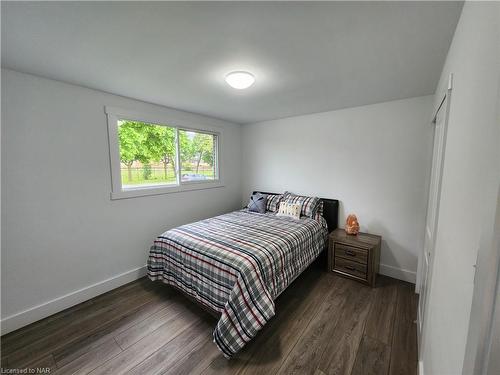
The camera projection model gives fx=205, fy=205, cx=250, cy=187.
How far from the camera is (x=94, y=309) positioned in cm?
215

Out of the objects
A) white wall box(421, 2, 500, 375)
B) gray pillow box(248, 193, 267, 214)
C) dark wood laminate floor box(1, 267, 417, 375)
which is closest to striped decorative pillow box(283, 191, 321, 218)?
gray pillow box(248, 193, 267, 214)

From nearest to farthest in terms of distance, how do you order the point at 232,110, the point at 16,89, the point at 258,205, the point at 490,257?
1. the point at 490,257
2. the point at 16,89
3. the point at 232,110
4. the point at 258,205

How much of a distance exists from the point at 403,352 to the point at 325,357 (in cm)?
63

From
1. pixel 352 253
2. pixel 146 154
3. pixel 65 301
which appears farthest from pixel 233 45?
pixel 65 301

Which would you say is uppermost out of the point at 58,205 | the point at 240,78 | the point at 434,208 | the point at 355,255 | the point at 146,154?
the point at 240,78

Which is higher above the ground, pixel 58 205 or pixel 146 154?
pixel 146 154

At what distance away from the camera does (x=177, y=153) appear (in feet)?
10.4

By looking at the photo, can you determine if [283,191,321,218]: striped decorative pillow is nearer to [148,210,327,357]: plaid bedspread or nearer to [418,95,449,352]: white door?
[148,210,327,357]: plaid bedspread

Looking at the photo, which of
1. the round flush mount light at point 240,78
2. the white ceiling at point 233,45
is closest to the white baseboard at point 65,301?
the white ceiling at point 233,45

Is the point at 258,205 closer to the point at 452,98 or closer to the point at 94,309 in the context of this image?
the point at 94,309

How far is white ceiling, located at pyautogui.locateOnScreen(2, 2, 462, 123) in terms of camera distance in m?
1.13

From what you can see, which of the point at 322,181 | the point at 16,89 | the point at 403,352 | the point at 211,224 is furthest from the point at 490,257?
the point at 16,89

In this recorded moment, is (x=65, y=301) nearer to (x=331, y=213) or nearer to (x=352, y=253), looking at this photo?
(x=352, y=253)

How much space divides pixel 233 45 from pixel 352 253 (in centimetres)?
257
